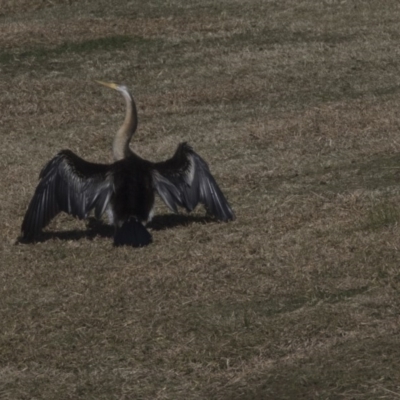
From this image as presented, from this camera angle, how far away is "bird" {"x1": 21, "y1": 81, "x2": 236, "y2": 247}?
9.90 meters

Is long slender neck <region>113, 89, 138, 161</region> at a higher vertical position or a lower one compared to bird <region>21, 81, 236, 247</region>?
higher

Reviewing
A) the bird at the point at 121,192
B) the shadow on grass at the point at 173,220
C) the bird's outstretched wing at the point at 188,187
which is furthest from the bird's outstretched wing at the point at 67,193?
the shadow on grass at the point at 173,220

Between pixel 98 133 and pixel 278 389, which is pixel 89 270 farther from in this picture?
pixel 98 133

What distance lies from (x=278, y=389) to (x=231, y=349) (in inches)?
26.5

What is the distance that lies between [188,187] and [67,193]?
101cm

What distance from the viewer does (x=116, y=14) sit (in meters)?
20.1

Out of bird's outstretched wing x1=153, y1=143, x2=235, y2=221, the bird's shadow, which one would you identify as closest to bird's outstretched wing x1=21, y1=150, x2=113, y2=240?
the bird's shadow

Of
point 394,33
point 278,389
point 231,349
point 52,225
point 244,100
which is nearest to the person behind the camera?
point 278,389

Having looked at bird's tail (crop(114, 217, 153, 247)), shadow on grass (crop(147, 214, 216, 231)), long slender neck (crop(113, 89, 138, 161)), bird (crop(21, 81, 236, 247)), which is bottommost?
shadow on grass (crop(147, 214, 216, 231))

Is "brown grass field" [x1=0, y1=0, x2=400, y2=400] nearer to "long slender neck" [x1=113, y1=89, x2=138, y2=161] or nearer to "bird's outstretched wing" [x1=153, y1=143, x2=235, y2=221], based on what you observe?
"bird's outstretched wing" [x1=153, y1=143, x2=235, y2=221]

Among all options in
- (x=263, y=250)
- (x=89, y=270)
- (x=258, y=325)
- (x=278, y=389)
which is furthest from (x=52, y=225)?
(x=278, y=389)

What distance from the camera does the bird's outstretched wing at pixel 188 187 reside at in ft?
33.4

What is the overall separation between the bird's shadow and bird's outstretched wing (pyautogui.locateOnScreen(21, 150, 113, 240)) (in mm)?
205

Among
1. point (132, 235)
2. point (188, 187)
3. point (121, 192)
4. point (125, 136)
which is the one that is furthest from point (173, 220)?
point (132, 235)
